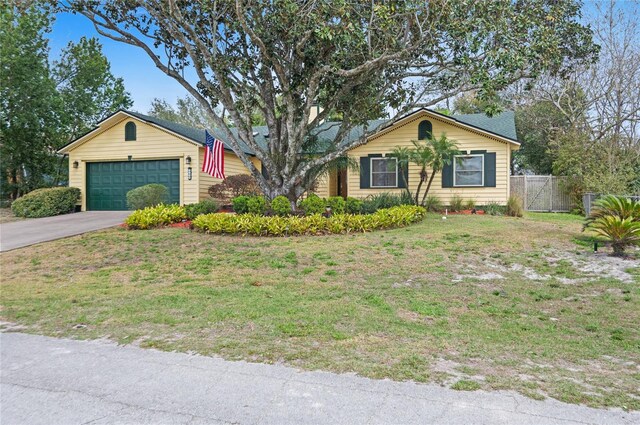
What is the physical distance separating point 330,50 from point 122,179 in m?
11.3

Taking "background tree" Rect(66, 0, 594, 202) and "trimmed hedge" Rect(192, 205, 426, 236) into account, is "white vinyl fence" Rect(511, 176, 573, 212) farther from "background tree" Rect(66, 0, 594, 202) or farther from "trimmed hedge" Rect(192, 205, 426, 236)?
"trimmed hedge" Rect(192, 205, 426, 236)

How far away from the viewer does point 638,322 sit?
5.18 m

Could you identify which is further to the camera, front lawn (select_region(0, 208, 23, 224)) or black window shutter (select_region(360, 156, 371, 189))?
black window shutter (select_region(360, 156, 371, 189))

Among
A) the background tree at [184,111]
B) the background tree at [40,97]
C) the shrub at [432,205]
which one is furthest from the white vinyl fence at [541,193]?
the background tree at [184,111]

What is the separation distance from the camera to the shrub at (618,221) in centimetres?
859

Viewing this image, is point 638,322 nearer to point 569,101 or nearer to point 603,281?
point 603,281

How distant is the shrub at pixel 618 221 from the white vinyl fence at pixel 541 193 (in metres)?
11.0

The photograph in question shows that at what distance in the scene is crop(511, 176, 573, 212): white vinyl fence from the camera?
19.8m

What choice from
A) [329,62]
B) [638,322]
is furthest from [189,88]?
[638,322]

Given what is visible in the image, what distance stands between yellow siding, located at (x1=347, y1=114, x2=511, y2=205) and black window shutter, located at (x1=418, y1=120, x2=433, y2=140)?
13cm

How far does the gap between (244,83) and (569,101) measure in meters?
18.2

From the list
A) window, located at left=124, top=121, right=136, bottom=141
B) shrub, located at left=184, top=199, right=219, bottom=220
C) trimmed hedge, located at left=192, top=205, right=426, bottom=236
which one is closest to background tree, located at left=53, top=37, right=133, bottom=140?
window, located at left=124, top=121, right=136, bottom=141

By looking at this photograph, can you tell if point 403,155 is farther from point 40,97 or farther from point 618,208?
point 40,97

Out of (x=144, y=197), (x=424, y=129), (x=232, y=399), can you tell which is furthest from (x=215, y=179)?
(x=232, y=399)
